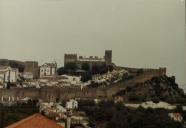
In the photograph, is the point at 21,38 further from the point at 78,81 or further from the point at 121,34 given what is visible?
the point at 121,34

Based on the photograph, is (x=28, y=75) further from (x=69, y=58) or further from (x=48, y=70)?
(x=69, y=58)

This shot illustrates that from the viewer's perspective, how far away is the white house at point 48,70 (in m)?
2.45

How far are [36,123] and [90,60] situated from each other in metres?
0.54

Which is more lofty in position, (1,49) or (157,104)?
(1,49)

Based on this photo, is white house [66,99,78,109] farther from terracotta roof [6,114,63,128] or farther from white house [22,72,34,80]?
white house [22,72,34,80]

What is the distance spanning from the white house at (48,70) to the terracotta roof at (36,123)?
278 mm

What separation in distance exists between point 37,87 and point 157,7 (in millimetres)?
967

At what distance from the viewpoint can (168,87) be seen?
7.97 ft

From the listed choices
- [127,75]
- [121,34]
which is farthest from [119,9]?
[127,75]

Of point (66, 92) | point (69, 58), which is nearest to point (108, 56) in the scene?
point (69, 58)

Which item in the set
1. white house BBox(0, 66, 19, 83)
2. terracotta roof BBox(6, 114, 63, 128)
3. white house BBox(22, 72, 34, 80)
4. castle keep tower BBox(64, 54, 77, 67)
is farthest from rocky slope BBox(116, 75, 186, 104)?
white house BBox(0, 66, 19, 83)

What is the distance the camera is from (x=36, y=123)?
7.82ft

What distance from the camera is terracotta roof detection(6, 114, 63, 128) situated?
2.37 metres

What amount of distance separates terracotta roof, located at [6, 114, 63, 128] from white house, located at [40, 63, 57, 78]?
28cm
